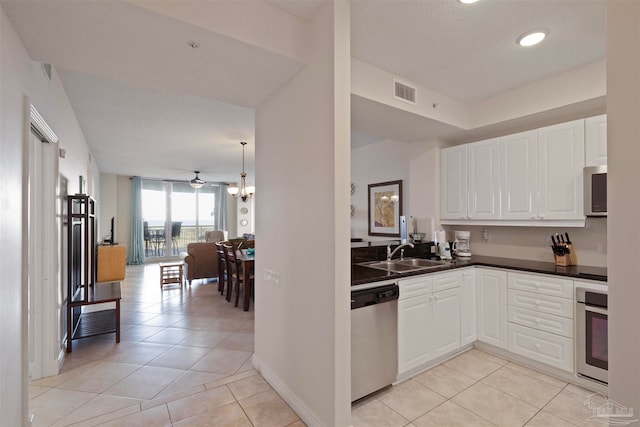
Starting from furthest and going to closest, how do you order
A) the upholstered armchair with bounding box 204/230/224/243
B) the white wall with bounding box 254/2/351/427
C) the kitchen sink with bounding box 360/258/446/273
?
the upholstered armchair with bounding box 204/230/224/243
the kitchen sink with bounding box 360/258/446/273
the white wall with bounding box 254/2/351/427

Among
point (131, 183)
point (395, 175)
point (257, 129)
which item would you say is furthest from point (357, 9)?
point (131, 183)

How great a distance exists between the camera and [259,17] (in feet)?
6.15

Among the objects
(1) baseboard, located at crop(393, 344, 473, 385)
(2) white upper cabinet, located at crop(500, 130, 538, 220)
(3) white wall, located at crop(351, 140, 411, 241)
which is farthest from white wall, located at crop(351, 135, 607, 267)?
(1) baseboard, located at crop(393, 344, 473, 385)

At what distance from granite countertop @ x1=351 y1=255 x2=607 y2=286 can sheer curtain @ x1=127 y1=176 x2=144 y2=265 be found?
8.68 meters

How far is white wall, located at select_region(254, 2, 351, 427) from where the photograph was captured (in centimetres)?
186

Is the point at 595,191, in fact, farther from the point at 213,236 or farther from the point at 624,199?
the point at 213,236

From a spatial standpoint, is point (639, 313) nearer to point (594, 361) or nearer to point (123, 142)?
point (594, 361)

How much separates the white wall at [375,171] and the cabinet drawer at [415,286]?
5.82ft

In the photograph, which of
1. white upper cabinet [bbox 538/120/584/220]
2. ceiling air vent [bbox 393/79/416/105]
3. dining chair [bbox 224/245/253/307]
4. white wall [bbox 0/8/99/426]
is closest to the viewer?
white wall [bbox 0/8/99/426]

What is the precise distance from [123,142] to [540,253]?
6631mm

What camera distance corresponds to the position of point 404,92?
2.91m

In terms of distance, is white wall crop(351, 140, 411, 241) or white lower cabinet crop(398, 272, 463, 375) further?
white wall crop(351, 140, 411, 241)

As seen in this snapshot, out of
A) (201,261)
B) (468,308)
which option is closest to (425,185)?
(468,308)

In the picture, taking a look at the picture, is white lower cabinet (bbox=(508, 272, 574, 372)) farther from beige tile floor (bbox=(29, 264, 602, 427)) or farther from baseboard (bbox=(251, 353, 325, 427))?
baseboard (bbox=(251, 353, 325, 427))
